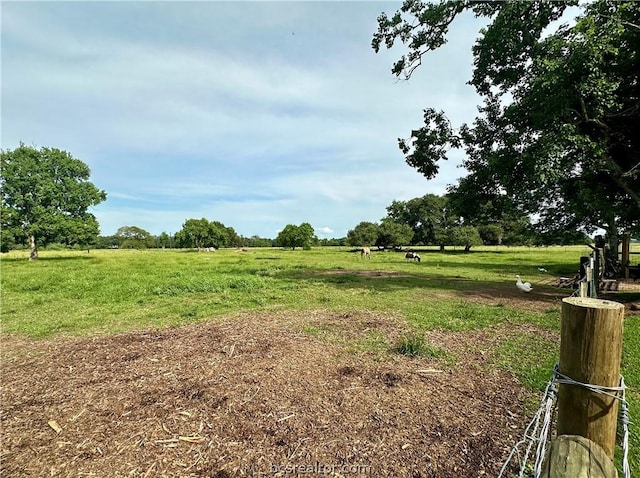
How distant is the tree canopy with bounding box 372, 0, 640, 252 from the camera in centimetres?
923

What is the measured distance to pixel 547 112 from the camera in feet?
31.9

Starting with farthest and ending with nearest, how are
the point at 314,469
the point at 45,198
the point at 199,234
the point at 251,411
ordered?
the point at 199,234
the point at 45,198
the point at 251,411
the point at 314,469

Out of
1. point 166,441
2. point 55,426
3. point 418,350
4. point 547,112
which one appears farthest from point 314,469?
point 547,112

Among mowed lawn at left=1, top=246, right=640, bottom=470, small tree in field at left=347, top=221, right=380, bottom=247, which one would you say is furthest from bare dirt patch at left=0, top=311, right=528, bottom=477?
small tree in field at left=347, top=221, right=380, bottom=247

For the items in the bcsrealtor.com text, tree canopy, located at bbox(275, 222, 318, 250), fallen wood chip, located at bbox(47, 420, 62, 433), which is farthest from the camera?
tree canopy, located at bbox(275, 222, 318, 250)

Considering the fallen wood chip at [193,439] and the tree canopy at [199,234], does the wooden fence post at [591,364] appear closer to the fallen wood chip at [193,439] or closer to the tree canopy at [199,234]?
the fallen wood chip at [193,439]

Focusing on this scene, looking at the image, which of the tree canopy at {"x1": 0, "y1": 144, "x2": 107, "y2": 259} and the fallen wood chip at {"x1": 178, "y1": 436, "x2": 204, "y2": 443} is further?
the tree canopy at {"x1": 0, "y1": 144, "x2": 107, "y2": 259}

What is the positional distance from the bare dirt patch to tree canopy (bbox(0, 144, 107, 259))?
48.4 meters

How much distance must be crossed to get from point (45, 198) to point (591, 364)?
5934 centimetres

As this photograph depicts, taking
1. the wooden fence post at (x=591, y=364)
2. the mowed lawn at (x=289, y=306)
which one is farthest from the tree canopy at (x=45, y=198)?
the wooden fence post at (x=591, y=364)

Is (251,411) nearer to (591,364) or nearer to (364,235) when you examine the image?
(591,364)

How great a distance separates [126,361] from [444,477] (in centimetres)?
566

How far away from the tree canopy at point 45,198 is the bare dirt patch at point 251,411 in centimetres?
4837

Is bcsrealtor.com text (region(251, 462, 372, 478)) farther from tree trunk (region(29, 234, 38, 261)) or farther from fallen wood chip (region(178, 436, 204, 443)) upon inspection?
tree trunk (region(29, 234, 38, 261))
